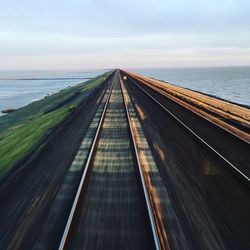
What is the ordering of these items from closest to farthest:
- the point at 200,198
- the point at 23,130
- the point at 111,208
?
the point at 111,208
the point at 200,198
the point at 23,130

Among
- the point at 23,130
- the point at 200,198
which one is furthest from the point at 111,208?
the point at 23,130

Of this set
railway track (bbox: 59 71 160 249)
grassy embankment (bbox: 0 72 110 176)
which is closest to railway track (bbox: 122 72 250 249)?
railway track (bbox: 59 71 160 249)

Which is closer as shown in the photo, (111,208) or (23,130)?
(111,208)

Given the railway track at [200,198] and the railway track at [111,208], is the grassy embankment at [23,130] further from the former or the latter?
the railway track at [200,198]

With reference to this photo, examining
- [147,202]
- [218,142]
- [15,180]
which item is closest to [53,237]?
[147,202]

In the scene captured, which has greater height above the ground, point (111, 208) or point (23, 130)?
point (111, 208)

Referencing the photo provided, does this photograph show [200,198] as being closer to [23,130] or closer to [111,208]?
[111,208]

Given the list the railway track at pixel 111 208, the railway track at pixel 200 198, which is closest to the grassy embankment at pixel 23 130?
the railway track at pixel 111 208

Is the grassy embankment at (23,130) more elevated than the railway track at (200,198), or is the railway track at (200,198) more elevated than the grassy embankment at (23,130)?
the railway track at (200,198)

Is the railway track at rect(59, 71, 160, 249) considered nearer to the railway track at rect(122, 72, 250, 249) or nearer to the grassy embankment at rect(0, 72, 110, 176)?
the railway track at rect(122, 72, 250, 249)
